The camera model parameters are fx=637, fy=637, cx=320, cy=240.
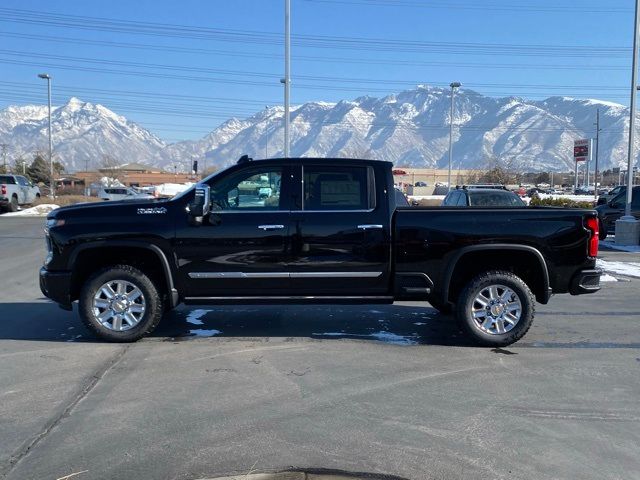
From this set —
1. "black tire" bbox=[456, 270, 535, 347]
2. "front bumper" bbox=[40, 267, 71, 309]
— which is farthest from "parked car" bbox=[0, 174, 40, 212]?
"black tire" bbox=[456, 270, 535, 347]

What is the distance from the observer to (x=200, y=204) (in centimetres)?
693

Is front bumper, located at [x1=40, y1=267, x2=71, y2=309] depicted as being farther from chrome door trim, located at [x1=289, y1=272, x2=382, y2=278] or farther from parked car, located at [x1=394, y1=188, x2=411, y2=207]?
parked car, located at [x1=394, y1=188, x2=411, y2=207]

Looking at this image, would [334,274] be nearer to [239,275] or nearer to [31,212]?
[239,275]

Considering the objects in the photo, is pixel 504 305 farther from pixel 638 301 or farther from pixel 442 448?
pixel 638 301

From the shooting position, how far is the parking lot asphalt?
4254 millimetres

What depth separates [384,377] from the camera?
6051 mm

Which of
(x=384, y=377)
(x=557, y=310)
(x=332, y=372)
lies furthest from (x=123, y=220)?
(x=557, y=310)

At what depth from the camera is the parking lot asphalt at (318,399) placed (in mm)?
4254

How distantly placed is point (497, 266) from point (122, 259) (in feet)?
14.3

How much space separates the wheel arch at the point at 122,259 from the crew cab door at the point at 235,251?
17 centimetres

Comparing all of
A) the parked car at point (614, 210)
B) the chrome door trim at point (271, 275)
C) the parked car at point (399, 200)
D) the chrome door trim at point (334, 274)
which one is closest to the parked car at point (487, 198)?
the parked car at point (614, 210)

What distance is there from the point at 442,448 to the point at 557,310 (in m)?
5.54

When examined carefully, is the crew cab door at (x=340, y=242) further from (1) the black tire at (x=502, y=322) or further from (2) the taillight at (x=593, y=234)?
(2) the taillight at (x=593, y=234)

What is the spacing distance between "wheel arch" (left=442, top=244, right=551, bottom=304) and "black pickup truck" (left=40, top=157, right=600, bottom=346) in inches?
0.9
